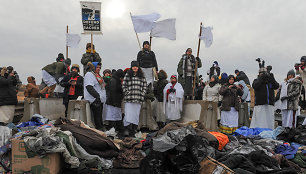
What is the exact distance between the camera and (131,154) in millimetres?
5289

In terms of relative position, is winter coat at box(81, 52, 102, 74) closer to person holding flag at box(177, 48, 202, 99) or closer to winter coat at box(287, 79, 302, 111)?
person holding flag at box(177, 48, 202, 99)

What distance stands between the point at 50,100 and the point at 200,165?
7.02m

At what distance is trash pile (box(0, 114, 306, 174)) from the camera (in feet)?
13.6

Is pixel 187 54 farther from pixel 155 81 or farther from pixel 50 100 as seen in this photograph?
pixel 50 100

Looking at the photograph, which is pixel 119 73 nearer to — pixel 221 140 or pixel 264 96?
pixel 221 140

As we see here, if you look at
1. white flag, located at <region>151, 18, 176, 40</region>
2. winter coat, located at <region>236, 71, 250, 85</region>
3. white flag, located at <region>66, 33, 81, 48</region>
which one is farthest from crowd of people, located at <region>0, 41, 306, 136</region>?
white flag, located at <region>66, 33, 81, 48</region>

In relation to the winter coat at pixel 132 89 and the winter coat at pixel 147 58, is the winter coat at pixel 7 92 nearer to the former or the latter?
the winter coat at pixel 132 89

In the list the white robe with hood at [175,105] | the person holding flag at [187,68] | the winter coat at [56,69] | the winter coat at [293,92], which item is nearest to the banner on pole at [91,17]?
the winter coat at [56,69]

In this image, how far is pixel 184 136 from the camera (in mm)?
4102

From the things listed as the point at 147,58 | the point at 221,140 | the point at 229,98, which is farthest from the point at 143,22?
the point at 221,140

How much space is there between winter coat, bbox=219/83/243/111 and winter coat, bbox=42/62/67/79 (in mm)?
5930

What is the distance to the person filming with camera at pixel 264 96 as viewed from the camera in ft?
28.6

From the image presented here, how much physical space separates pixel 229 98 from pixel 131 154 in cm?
504

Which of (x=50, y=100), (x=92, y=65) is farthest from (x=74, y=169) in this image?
(x=50, y=100)
